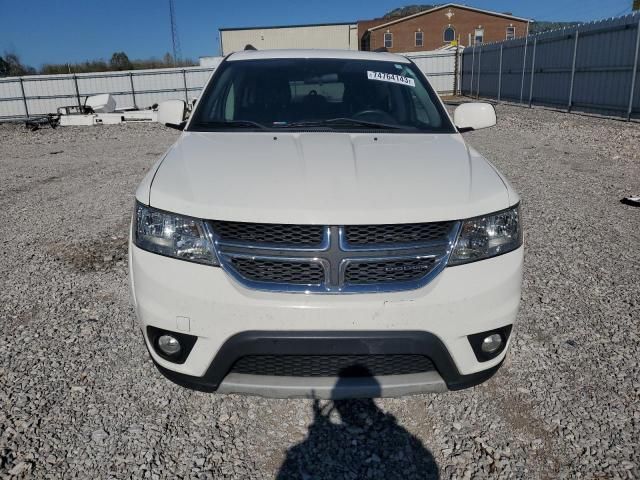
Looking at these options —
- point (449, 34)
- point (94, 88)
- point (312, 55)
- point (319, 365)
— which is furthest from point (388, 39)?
point (319, 365)

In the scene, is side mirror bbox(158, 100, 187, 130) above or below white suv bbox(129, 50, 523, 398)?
above

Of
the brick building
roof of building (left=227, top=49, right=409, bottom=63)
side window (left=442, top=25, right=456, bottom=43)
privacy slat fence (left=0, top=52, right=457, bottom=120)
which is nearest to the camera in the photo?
roof of building (left=227, top=49, right=409, bottom=63)

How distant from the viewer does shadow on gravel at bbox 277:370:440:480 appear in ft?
6.99

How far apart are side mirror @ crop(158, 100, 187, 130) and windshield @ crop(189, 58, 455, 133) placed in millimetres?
320

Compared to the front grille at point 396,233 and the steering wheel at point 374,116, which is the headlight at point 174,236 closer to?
the front grille at point 396,233

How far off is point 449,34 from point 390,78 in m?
54.8

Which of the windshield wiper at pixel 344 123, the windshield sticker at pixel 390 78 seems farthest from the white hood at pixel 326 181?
the windshield sticker at pixel 390 78

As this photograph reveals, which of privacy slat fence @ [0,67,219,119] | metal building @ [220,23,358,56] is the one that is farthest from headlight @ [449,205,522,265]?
metal building @ [220,23,358,56]

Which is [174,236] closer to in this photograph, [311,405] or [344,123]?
[311,405]

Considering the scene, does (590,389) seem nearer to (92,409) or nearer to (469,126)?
(469,126)

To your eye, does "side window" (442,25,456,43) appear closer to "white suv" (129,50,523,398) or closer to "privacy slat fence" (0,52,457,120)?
"privacy slat fence" (0,52,457,120)

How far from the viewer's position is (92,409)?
8.21ft

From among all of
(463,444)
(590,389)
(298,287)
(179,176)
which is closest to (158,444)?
(298,287)

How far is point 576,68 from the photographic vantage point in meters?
15.7
